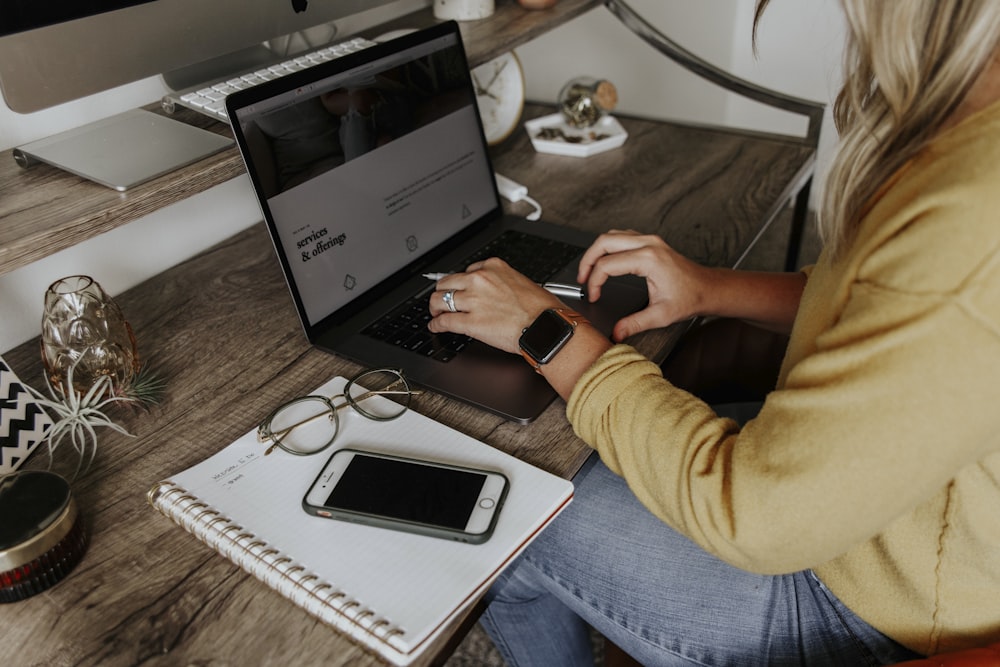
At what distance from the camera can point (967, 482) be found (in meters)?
0.62

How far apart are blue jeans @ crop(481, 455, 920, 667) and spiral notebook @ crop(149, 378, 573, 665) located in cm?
7

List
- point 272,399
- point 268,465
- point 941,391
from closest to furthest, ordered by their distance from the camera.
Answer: point 941,391 < point 268,465 < point 272,399

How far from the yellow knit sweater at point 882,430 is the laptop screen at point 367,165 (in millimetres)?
379

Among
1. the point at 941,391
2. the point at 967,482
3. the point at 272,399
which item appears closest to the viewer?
the point at 941,391

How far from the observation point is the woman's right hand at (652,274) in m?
0.93

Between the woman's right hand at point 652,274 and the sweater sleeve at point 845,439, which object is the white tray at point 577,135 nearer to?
the woman's right hand at point 652,274

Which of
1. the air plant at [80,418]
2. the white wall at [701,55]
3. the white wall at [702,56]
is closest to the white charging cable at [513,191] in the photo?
the white wall at [701,55]

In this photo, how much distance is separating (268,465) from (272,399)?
0.13 meters

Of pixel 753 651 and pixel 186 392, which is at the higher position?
pixel 186 392

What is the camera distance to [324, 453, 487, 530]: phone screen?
0.66 m

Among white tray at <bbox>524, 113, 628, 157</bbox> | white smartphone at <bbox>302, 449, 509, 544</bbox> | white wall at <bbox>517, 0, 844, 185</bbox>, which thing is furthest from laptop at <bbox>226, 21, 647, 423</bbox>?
white wall at <bbox>517, 0, 844, 185</bbox>

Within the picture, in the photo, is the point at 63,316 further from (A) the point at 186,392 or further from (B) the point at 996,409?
(B) the point at 996,409

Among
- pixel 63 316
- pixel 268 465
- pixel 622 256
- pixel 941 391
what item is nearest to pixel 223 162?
pixel 63 316

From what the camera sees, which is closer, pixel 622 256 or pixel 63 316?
pixel 63 316
